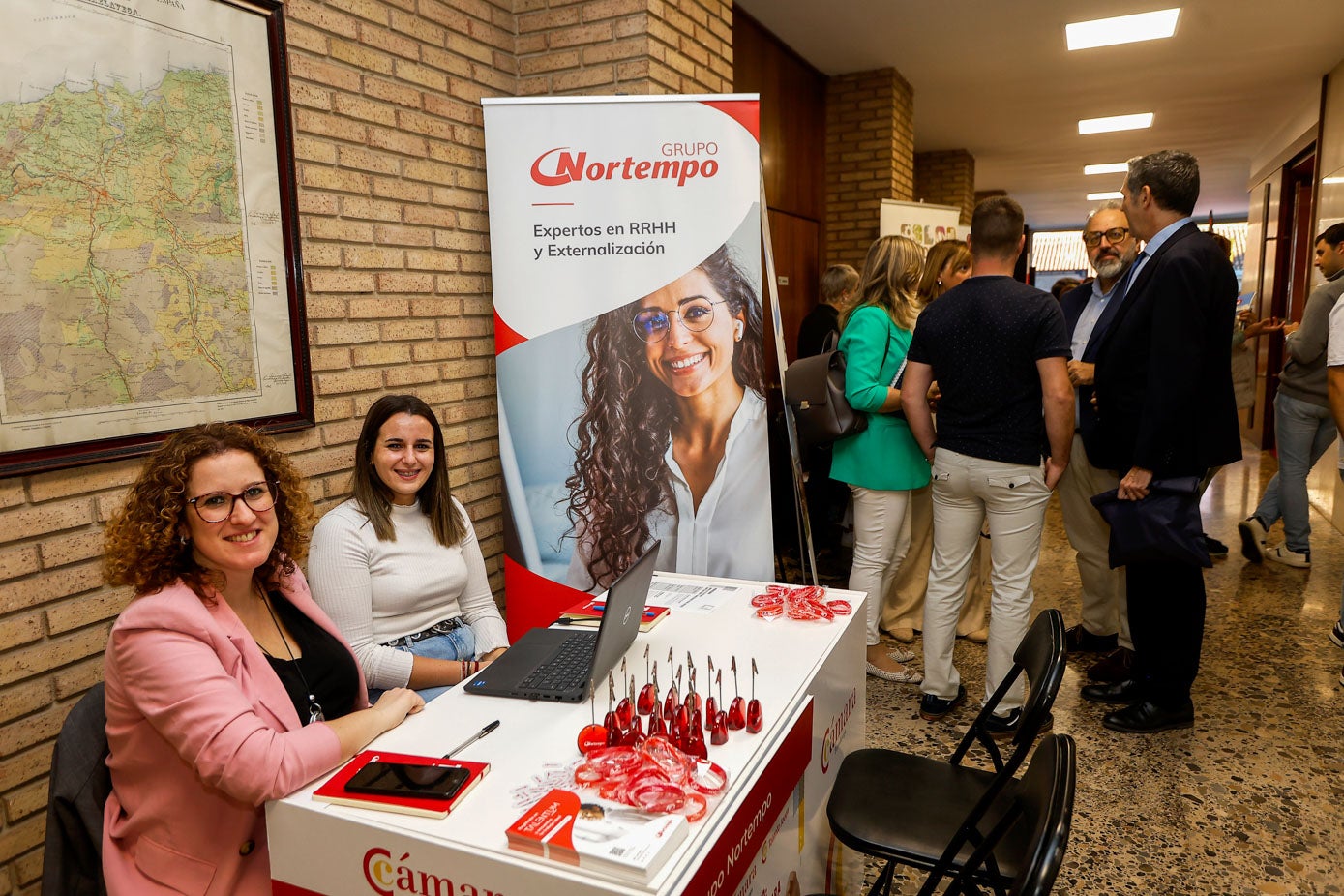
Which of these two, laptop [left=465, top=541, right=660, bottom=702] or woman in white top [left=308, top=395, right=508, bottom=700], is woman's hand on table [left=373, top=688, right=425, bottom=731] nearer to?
laptop [left=465, top=541, right=660, bottom=702]

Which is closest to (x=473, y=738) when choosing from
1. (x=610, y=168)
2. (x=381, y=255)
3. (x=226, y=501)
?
(x=226, y=501)

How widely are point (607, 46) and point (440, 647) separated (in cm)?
214

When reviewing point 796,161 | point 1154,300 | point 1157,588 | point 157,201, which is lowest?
point 1157,588

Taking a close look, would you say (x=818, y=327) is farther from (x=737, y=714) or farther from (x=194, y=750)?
(x=194, y=750)

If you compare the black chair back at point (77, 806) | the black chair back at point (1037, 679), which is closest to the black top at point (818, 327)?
the black chair back at point (1037, 679)

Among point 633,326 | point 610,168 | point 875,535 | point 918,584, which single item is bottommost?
point 918,584

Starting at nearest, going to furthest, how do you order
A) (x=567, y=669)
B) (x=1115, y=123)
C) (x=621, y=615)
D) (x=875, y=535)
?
1. (x=621, y=615)
2. (x=567, y=669)
3. (x=875, y=535)
4. (x=1115, y=123)

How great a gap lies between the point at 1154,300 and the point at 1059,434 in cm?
48

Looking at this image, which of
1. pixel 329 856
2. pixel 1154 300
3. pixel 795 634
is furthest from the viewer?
pixel 1154 300

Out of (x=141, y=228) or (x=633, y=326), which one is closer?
(x=141, y=228)

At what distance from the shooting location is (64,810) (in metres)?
1.37

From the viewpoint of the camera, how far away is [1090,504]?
3.13m

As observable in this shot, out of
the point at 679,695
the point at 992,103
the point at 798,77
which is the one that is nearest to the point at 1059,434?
the point at 679,695

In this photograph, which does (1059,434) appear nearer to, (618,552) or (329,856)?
(618,552)
